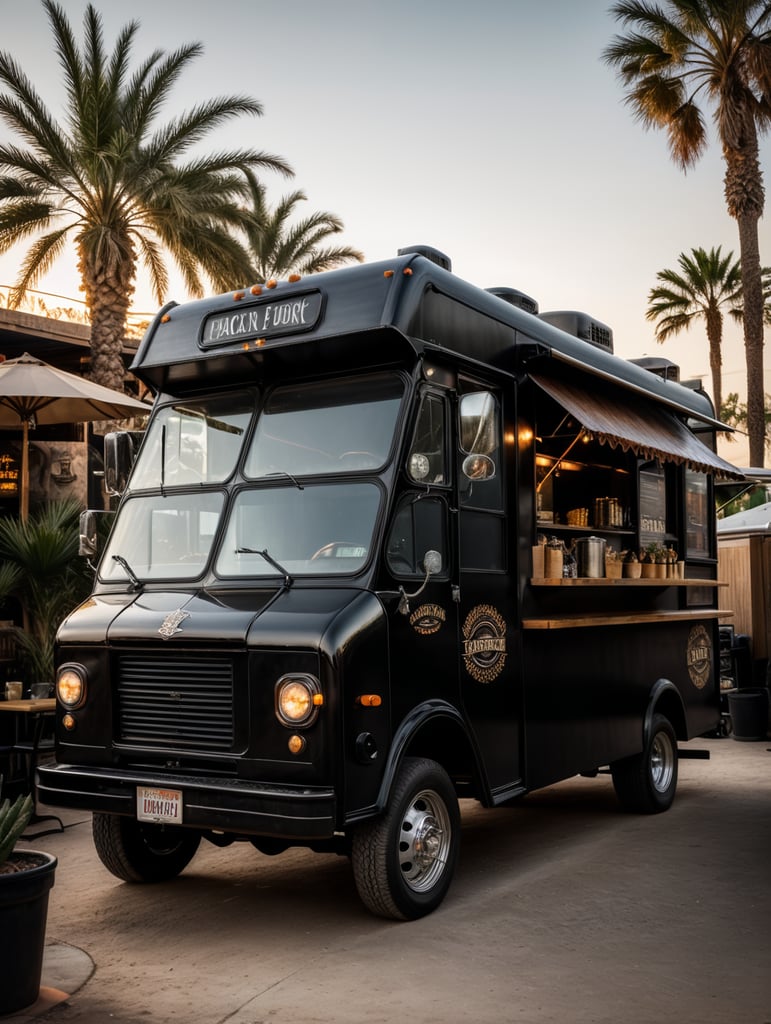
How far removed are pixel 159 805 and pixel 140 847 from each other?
4.02 feet

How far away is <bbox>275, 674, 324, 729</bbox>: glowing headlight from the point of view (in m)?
5.18

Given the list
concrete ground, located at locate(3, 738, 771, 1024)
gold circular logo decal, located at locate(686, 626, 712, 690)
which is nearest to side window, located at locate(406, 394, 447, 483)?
concrete ground, located at locate(3, 738, 771, 1024)

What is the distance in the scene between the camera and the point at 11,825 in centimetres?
487

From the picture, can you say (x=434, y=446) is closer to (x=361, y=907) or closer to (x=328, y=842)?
(x=328, y=842)

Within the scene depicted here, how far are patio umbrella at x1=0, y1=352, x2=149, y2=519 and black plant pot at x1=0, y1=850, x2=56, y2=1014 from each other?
6.97 meters

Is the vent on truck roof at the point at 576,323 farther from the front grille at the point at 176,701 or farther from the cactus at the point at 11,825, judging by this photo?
the cactus at the point at 11,825

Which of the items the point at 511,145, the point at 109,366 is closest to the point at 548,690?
the point at 511,145

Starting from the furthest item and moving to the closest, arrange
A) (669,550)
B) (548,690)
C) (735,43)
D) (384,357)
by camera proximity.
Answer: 1. (735,43)
2. (669,550)
3. (548,690)
4. (384,357)

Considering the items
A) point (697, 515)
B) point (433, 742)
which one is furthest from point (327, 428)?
point (697, 515)

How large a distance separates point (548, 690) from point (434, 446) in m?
2.02

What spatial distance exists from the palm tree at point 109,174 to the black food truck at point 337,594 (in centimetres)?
1211

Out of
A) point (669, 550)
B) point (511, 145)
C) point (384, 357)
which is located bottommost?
point (669, 550)

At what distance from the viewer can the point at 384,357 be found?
5.97 m

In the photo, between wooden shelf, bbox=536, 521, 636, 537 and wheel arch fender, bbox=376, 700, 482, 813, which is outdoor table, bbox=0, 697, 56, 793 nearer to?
wheel arch fender, bbox=376, 700, 482, 813
